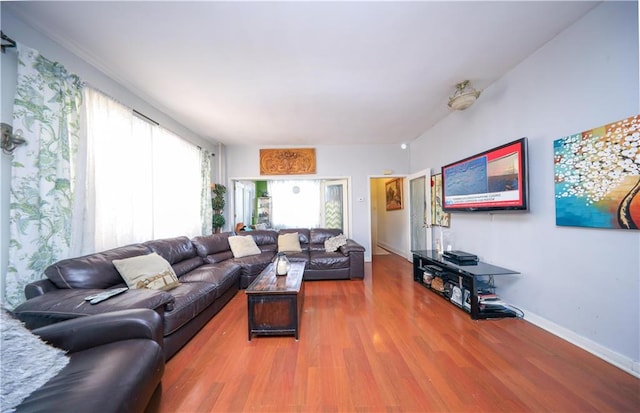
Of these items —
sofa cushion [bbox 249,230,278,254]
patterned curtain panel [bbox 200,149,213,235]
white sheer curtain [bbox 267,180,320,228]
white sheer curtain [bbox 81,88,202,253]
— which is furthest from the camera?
white sheer curtain [bbox 267,180,320,228]

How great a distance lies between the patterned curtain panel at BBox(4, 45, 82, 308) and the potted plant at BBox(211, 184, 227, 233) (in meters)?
2.64

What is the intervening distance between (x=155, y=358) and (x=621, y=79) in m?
3.52

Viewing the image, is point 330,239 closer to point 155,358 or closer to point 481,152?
point 481,152

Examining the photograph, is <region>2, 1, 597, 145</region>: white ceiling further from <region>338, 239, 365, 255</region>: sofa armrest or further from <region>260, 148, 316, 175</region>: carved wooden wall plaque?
<region>338, 239, 365, 255</region>: sofa armrest

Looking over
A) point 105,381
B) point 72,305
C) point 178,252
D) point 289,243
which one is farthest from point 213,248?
point 105,381

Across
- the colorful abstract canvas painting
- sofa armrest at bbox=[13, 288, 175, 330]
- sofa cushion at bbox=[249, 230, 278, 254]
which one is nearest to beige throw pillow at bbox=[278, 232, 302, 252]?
sofa cushion at bbox=[249, 230, 278, 254]

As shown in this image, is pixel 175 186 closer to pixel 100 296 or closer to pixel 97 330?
pixel 100 296

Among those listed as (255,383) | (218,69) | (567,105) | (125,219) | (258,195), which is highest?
(218,69)

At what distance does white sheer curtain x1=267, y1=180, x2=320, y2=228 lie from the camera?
612 cm

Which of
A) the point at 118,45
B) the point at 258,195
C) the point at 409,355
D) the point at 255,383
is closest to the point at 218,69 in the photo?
the point at 118,45

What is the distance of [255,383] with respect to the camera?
5.01 feet

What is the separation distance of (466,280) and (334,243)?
223cm

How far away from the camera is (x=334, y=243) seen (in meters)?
4.25

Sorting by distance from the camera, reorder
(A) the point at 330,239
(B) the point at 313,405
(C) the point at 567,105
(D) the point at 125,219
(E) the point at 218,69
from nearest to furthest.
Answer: (B) the point at 313,405 → (C) the point at 567,105 → (E) the point at 218,69 → (D) the point at 125,219 → (A) the point at 330,239
